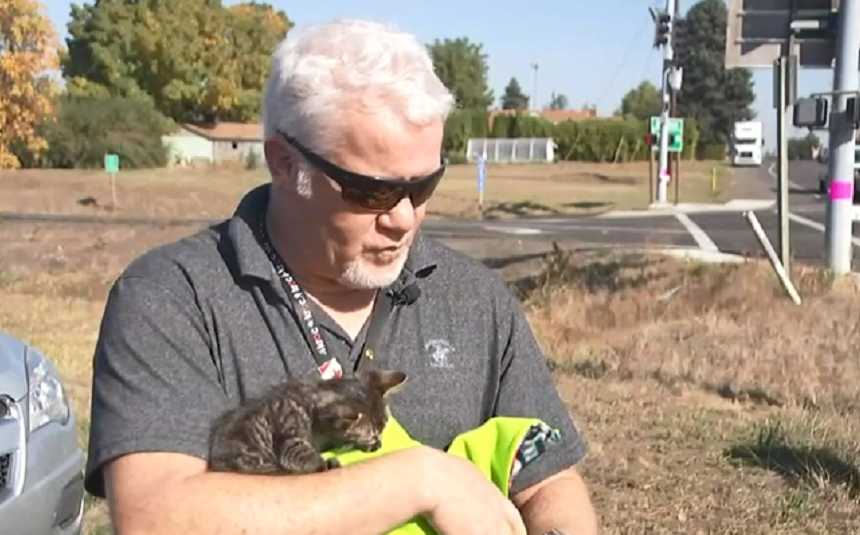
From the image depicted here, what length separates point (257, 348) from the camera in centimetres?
250

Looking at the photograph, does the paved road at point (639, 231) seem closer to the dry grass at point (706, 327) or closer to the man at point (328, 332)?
the dry grass at point (706, 327)

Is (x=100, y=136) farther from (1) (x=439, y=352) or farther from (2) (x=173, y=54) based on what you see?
(1) (x=439, y=352)

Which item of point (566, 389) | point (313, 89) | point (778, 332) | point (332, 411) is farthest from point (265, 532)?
point (778, 332)

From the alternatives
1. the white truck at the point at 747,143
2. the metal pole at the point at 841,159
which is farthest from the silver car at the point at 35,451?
the white truck at the point at 747,143

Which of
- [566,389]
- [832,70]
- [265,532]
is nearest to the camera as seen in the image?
[265,532]

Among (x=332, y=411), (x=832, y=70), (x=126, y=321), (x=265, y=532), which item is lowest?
(x=265, y=532)

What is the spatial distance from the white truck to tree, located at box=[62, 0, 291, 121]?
117ft

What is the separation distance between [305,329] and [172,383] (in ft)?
1.06

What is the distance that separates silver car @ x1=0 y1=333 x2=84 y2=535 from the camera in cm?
486

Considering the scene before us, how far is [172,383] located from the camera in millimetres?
2350

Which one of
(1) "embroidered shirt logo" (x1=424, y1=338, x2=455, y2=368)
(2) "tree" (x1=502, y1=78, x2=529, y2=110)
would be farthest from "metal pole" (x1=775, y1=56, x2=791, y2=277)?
(2) "tree" (x1=502, y1=78, x2=529, y2=110)

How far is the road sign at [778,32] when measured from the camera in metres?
13.0

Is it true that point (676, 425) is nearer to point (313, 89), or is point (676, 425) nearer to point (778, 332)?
point (778, 332)

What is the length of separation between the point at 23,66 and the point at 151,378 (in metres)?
40.8
